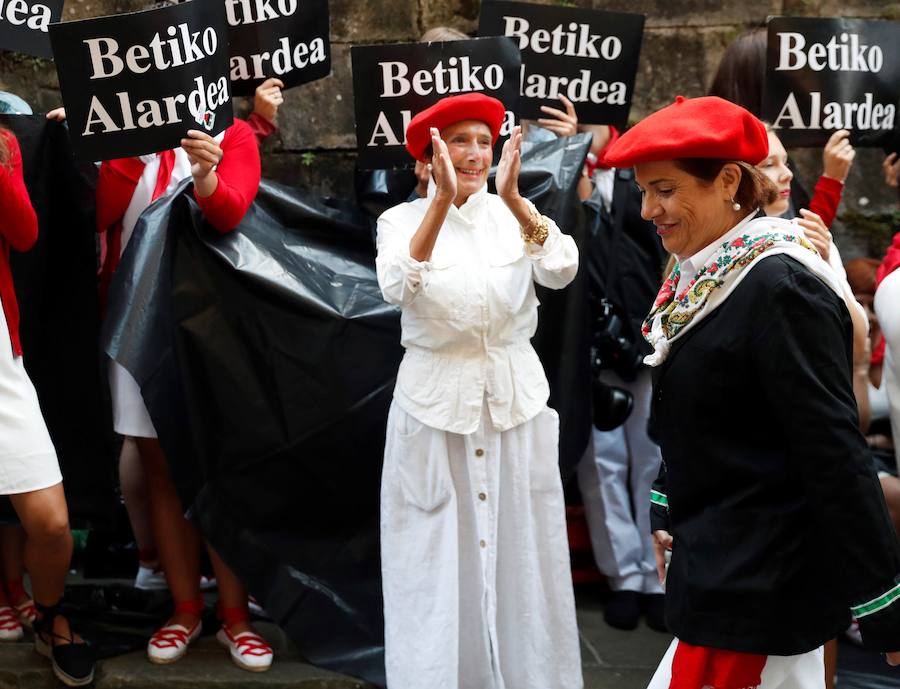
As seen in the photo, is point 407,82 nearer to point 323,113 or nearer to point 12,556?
point 323,113

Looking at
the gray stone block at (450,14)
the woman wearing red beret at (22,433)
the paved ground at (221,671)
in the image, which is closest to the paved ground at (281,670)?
the paved ground at (221,671)

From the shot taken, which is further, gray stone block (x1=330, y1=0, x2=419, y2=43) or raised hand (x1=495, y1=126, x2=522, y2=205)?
gray stone block (x1=330, y1=0, x2=419, y2=43)

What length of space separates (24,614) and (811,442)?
→ 3086 mm

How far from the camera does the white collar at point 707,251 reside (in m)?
2.22

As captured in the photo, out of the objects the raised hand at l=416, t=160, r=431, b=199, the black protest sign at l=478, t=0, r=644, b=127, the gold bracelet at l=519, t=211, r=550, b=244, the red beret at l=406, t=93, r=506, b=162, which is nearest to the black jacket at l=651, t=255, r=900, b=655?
the gold bracelet at l=519, t=211, r=550, b=244

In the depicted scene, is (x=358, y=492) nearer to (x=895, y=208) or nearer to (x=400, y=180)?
(x=400, y=180)

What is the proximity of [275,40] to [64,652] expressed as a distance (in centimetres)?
213

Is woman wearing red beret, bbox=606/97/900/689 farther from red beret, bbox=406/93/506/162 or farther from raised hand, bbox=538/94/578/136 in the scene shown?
raised hand, bbox=538/94/578/136

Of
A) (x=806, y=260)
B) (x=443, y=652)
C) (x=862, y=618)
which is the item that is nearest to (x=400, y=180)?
(x=443, y=652)

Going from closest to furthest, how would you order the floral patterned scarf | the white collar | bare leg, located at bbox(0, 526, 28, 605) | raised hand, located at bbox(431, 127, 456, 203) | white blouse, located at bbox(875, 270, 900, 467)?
the floral patterned scarf
the white collar
raised hand, located at bbox(431, 127, 456, 203)
white blouse, located at bbox(875, 270, 900, 467)
bare leg, located at bbox(0, 526, 28, 605)

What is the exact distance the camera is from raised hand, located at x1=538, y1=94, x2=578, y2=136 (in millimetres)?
4355

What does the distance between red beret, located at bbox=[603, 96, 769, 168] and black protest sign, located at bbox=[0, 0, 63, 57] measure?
2.30 metres

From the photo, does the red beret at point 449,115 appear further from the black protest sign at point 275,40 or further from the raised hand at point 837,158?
the raised hand at point 837,158

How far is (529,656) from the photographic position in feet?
12.0
